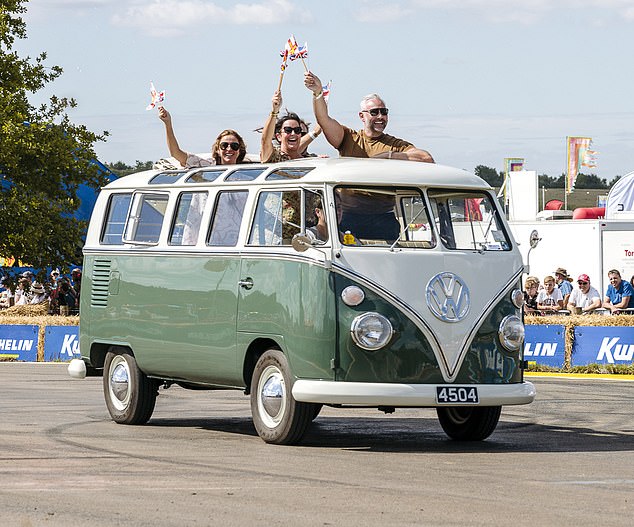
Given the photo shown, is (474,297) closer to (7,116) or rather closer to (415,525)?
(415,525)

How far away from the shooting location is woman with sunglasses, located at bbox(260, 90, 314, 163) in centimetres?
1396

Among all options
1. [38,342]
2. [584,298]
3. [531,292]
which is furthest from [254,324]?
[38,342]

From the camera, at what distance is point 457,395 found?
1209 centimetres

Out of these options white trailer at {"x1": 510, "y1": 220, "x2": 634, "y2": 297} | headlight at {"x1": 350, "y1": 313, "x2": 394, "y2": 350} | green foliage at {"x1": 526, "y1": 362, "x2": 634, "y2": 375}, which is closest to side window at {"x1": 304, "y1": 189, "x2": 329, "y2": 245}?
headlight at {"x1": 350, "y1": 313, "x2": 394, "y2": 350}

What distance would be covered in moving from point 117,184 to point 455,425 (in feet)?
14.4

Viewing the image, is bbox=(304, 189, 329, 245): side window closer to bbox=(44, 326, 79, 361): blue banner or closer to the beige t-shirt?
the beige t-shirt

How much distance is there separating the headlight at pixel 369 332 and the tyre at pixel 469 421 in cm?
126

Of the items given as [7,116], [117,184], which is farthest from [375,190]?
[7,116]

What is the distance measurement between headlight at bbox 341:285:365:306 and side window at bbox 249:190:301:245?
0.77 m

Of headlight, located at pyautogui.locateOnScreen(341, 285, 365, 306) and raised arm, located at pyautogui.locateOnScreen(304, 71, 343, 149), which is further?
raised arm, located at pyautogui.locateOnScreen(304, 71, 343, 149)

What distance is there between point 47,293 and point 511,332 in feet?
87.4

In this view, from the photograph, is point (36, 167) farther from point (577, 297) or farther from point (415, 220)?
point (415, 220)

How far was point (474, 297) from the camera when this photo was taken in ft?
40.3

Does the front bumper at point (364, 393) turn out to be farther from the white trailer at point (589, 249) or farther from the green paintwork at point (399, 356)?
the white trailer at point (589, 249)
